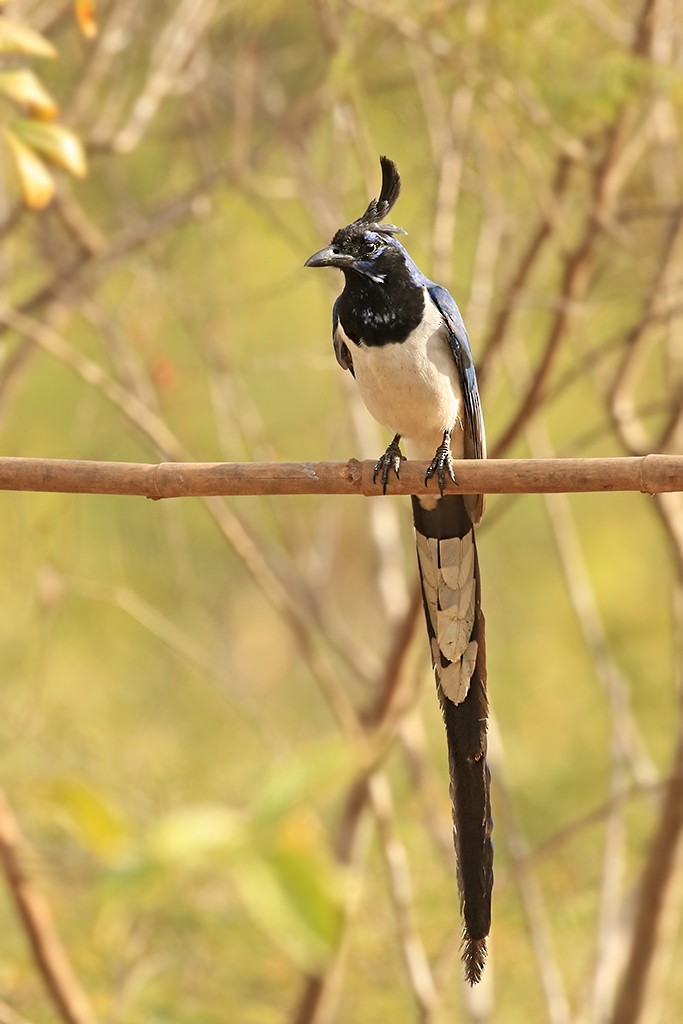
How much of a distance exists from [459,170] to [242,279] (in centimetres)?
197

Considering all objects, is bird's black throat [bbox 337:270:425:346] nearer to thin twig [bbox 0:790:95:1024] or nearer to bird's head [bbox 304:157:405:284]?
bird's head [bbox 304:157:405:284]

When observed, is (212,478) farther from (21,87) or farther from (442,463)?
(21,87)

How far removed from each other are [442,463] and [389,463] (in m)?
0.16

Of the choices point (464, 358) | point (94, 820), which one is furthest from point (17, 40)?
point (94, 820)

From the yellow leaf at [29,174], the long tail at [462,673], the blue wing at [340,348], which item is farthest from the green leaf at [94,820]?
the blue wing at [340,348]

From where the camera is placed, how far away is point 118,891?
1.91 meters

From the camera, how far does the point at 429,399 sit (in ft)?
9.18

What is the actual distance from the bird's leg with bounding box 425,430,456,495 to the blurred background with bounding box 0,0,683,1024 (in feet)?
1.65

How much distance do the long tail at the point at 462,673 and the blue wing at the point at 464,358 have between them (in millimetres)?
173

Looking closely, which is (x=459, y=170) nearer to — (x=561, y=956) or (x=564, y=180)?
(x=564, y=180)

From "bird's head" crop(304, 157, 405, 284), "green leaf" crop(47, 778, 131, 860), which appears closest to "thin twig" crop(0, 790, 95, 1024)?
"green leaf" crop(47, 778, 131, 860)

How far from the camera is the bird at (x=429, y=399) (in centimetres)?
276

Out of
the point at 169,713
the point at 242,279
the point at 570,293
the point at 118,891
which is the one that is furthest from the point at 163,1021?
the point at 242,279

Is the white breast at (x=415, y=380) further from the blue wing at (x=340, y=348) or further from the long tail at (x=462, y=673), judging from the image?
the long tail at (x=462, y=673)
